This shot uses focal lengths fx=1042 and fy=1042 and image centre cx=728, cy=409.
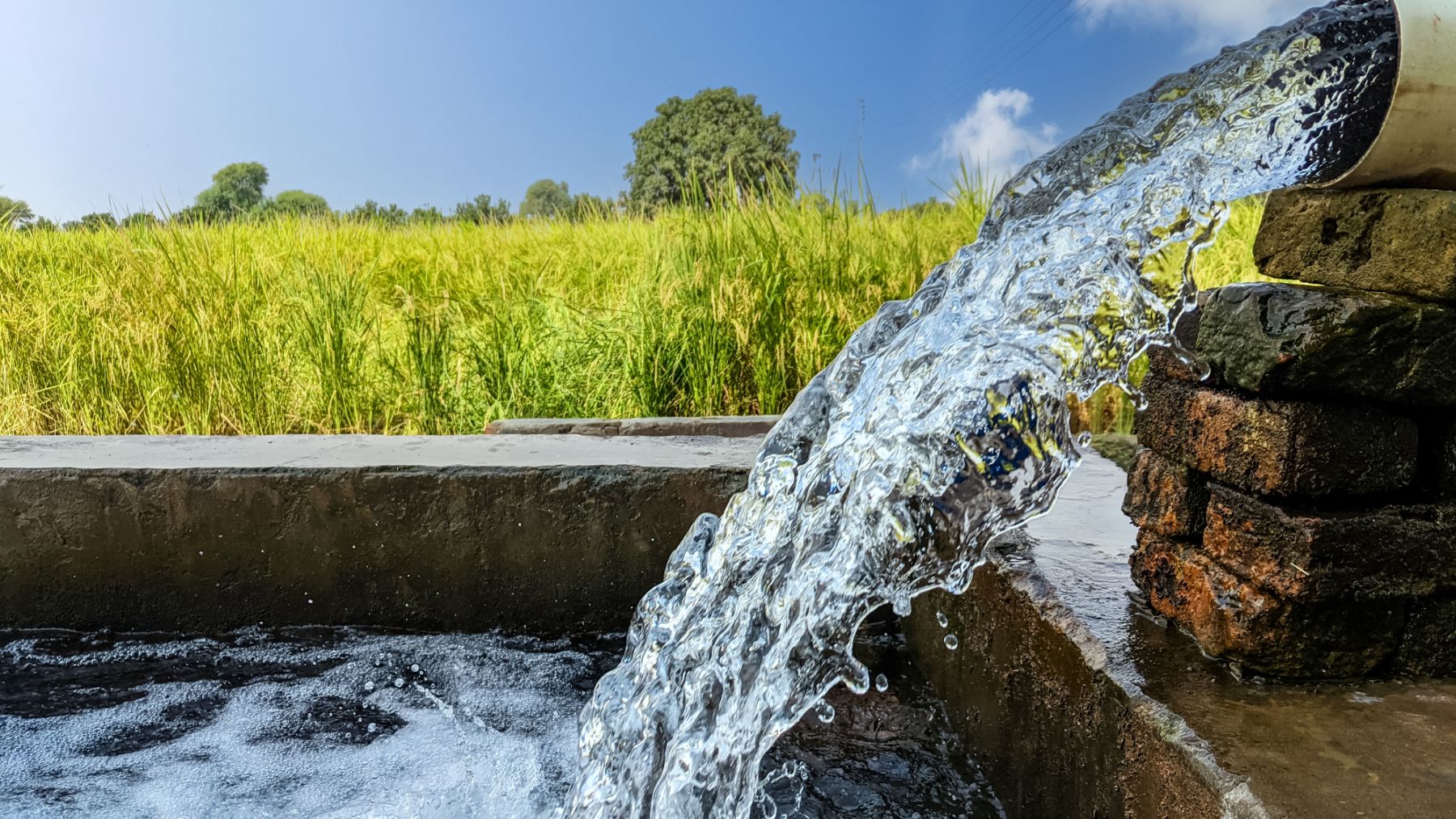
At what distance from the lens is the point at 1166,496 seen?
1.41m

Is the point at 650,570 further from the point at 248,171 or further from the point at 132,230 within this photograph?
the point at 248,171

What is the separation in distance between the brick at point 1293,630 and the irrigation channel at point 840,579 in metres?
0.26

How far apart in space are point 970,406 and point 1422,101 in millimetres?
626

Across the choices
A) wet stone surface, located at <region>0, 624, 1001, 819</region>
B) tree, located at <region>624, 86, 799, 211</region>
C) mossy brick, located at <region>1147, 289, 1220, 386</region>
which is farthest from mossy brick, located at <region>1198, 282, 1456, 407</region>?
tree, located at <region>624, 86, 799, 211</region>

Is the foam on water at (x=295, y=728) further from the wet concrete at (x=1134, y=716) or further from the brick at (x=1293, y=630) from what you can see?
the brick at (x=1293, y=630)

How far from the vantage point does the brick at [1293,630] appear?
47.6 inches

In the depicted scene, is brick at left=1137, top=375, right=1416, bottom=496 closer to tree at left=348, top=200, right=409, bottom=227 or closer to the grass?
the grass

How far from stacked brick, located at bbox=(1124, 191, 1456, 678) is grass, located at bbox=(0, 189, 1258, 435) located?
110 inches

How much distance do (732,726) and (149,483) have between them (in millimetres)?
1528

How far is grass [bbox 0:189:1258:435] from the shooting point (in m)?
4.18

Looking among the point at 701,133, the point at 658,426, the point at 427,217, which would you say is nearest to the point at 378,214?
the point at 427,217

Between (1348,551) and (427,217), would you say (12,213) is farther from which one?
(1348,551)

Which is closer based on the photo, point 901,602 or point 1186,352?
point 1186,352

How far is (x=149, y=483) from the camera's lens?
2.28 m
